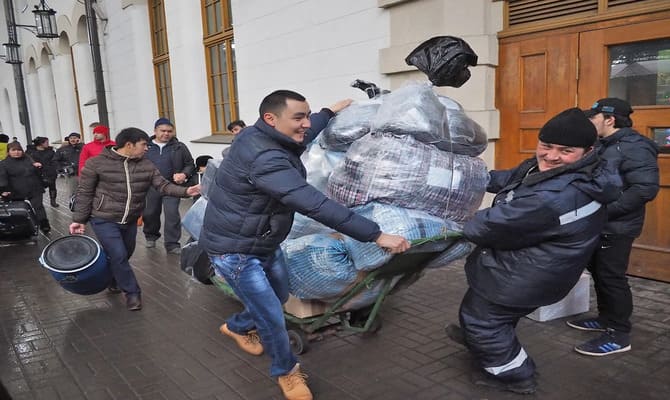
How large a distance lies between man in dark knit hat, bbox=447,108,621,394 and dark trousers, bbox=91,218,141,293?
9.98 feet

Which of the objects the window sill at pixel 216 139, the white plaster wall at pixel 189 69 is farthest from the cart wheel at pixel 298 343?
the white plaster wall at pixel 189 69

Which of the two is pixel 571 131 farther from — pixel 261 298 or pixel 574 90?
pixel 574 90

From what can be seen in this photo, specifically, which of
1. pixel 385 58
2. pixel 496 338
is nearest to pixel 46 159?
pixel 385 58

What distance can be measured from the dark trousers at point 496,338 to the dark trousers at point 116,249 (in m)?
3.06

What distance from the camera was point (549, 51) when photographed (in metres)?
5.32

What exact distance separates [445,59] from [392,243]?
152 centimetres

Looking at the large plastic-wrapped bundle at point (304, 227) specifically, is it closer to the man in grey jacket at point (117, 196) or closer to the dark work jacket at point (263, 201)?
the dark work jacket at point (263, 201)

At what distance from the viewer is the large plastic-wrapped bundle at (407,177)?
321 centimetres

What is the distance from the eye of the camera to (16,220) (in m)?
7.45

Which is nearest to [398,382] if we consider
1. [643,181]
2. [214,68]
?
[643,181]

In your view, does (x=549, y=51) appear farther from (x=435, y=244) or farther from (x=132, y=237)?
(x=132, y=237)

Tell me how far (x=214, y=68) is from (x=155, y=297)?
7483mm

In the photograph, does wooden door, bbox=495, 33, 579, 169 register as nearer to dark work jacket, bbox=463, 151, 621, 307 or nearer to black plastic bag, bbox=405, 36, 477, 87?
black plastic bag, bbox=405, 36, 477, 87

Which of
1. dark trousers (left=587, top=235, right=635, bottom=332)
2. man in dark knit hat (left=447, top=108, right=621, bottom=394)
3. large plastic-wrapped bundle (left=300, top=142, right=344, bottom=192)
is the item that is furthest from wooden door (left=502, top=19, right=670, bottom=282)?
large plastic-wrapped bundle (left=300, top=142, right=344, bottom=192)
